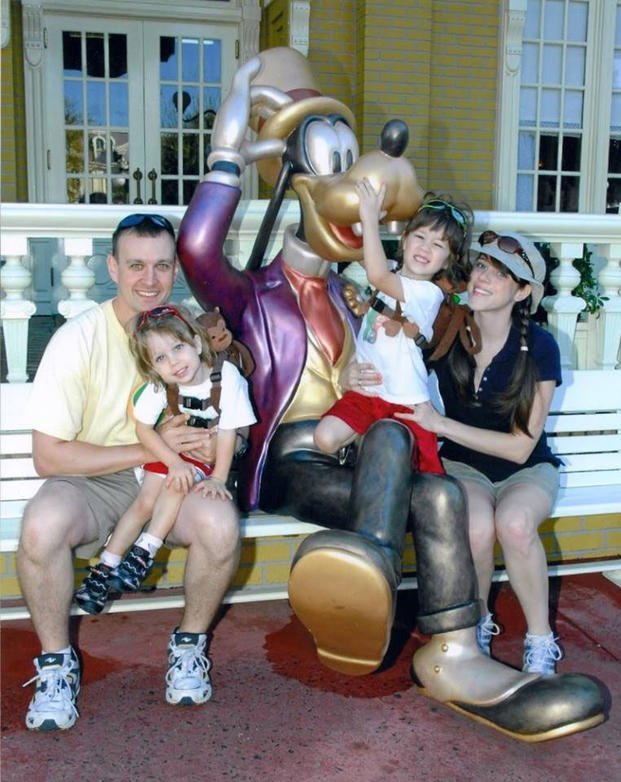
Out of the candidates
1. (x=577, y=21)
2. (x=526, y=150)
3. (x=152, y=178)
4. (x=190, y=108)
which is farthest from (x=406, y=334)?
Result: (x=577, y=21)

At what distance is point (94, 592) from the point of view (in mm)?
2562

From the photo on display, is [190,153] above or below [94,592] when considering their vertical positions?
above

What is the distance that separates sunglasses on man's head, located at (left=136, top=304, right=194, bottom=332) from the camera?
254 centimetres

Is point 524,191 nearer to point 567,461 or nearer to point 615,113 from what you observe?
point 615,113

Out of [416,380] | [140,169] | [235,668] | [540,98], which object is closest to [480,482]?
[416,380]

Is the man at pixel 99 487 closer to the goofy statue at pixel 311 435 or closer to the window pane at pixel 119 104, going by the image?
the goofy statue at pixel 311 435

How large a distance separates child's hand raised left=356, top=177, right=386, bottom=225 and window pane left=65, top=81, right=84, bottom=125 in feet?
17.7

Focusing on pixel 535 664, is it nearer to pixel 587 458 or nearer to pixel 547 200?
→ pixel 587 458

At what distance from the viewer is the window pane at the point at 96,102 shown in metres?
7.42

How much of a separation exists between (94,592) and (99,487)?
0.30 metres

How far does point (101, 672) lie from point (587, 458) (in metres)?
1.86

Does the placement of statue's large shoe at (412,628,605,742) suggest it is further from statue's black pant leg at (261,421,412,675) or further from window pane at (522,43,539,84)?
window pane at (522,43,539,84)

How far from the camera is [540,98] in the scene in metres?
8.04

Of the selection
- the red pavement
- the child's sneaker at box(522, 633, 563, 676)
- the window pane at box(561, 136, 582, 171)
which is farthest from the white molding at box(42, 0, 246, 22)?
the child's sneaker at box(522, 633, 563, 676)
